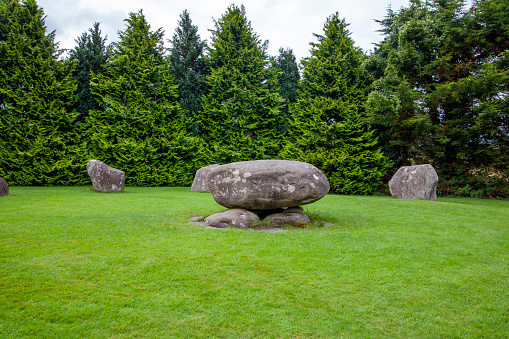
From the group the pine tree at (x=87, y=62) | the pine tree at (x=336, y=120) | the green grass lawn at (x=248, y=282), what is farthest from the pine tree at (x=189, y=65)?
the green grass lawn at (x=248, y=282)

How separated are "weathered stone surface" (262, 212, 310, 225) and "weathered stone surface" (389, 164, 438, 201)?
7820mm

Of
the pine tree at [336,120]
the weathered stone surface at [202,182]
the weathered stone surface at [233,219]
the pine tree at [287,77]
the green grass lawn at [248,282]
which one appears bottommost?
the green grass lawn at [248,282]

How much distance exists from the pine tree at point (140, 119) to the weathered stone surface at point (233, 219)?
13.0m

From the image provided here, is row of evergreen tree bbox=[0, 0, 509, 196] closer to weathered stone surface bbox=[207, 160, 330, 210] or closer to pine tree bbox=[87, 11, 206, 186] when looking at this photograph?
pine tree bbox=[87, 11, 206, 186]

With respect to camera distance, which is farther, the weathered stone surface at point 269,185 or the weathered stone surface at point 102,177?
the weathered stone surface at point 102,177

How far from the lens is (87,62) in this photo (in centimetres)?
2008

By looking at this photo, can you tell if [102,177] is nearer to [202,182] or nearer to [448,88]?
[202,182]

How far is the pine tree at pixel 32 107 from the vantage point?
1655 centimetres

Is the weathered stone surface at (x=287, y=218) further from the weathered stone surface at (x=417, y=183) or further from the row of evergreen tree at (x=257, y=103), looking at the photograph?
the row of evergreen tree at (x=257, y=103)

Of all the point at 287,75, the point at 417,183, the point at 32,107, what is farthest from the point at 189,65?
the point at 417,183

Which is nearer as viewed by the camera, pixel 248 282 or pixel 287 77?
pixel 248 282

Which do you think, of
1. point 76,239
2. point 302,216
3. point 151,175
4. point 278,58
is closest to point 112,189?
point 151,175

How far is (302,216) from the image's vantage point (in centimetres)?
739

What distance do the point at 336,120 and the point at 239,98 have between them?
6.48 meters
